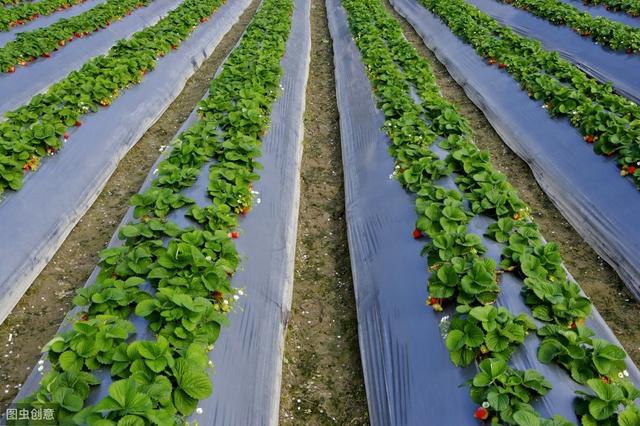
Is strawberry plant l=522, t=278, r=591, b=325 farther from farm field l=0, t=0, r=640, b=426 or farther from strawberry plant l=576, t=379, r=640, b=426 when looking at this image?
strawberry plant l=576, t=379, r=640, b=426

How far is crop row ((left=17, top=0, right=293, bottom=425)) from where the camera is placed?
3.04m

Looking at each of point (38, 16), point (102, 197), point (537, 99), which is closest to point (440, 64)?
point (537, 99)

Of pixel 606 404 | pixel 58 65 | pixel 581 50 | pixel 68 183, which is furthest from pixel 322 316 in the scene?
pixel 581 50

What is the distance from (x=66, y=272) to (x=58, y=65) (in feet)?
22.8

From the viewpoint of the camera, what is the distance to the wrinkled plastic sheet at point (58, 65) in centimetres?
910

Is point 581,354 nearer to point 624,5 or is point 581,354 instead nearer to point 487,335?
point 487,335

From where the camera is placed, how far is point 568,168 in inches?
267

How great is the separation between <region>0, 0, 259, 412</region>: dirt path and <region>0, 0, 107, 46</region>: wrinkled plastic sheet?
6249mm

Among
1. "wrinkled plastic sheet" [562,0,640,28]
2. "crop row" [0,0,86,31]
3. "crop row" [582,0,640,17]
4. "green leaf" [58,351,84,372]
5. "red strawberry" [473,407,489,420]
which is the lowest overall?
"red strawberry" [473,407,489,420]

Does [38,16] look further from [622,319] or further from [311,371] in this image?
[622,319]

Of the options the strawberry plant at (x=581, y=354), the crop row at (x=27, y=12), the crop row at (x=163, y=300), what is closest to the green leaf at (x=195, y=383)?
the crop row at (x=163, y=300)

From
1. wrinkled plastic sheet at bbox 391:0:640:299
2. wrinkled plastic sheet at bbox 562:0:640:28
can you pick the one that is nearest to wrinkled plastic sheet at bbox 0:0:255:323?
wrinkled plastic sheet at bbox 391:0:640:299

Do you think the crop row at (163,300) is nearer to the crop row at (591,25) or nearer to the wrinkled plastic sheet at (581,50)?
the wrinkled plastic sheet at (581,50)

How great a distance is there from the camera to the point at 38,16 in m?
13.5
